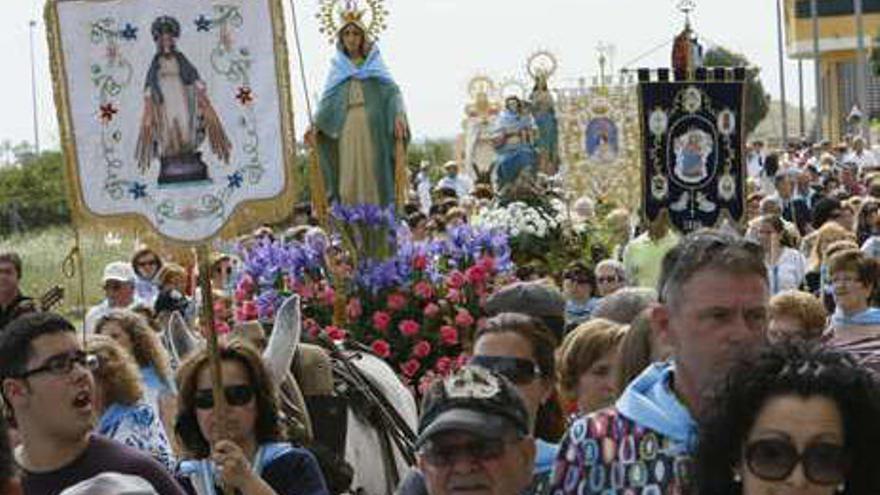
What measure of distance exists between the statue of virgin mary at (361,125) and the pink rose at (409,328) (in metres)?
3.79

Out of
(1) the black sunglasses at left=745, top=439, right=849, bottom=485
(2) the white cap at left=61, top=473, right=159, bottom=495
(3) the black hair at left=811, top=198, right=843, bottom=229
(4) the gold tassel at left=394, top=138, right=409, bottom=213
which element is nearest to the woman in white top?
(3) the black hair at left=811, top=198, right=843, bottom=229

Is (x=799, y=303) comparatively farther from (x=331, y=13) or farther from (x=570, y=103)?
(x=570, y=103)

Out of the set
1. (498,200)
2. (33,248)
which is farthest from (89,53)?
(33,248)

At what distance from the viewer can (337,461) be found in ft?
27.9

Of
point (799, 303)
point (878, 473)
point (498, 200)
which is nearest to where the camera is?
point (878, 473)

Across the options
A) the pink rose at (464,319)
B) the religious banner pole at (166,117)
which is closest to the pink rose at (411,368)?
the pink rose at (464,319)

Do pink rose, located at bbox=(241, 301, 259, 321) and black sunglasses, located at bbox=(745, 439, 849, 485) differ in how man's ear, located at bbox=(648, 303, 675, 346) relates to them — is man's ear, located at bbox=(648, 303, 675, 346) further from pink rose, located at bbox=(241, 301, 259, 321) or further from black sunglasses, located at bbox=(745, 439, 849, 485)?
pink rose, located at bbox=(241, 301, 259, 321)

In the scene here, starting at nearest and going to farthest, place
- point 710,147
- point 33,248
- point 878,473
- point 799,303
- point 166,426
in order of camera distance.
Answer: point 878,473 < point 799,303 < point 166,426 < point 710,147 < point 33,248

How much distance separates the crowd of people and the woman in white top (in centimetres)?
600

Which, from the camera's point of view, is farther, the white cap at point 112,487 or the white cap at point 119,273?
the white cap at point 119,273

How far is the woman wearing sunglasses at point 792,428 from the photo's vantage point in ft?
16.1

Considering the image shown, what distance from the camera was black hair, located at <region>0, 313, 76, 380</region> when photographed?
23.0 ft

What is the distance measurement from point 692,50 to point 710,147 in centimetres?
241

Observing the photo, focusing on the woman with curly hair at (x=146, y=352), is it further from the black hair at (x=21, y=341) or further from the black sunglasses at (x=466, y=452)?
the black sunglasses at (x=466, y=452)
